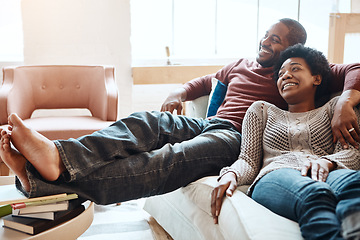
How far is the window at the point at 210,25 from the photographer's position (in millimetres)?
4238

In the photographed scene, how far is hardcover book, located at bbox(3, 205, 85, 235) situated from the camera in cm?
130

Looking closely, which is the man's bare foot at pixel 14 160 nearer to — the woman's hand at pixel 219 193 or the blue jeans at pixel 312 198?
the woman's hand at pixel 219 193

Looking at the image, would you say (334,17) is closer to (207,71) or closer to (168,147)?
(207,71)

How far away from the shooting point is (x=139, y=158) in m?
1.56

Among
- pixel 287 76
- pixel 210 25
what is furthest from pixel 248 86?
pixel 210 25

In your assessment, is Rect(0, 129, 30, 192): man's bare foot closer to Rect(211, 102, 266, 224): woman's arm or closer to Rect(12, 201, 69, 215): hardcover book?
Rect(12, 201, 69, 215): hardcover book

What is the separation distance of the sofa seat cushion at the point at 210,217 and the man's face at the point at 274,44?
0.75 meters

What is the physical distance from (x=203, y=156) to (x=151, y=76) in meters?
2.22

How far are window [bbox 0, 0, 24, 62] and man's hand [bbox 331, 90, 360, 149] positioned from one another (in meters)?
3.16

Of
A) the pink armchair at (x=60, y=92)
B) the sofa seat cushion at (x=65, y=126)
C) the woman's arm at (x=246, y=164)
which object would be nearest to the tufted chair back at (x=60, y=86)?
the pink armchair at (x=60, y=92)

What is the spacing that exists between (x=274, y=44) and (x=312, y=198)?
1.06 m

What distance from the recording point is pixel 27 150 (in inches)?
53.7

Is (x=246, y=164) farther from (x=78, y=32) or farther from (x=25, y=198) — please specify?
(x=78, y=32)

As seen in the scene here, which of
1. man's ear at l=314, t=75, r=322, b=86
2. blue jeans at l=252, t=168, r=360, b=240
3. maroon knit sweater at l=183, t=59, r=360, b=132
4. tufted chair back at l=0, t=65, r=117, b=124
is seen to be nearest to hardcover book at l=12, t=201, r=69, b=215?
blue jeans at l=252, t=168, r=360, b=240
